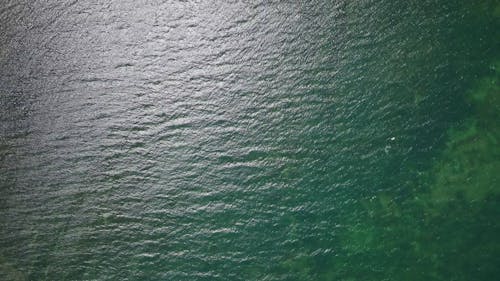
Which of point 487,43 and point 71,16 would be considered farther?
point 71,16

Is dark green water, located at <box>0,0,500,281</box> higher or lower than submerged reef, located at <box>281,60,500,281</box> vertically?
higher

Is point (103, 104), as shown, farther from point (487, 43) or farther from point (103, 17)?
point (487, 43)

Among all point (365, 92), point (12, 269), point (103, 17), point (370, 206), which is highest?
point (103, 17)

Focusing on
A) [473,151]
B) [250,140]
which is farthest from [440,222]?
[250,140]

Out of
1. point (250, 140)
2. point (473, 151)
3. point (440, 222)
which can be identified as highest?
point (250, 140)

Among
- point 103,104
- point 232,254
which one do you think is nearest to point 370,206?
point 232,254

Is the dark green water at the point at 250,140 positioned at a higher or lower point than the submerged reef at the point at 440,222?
higher

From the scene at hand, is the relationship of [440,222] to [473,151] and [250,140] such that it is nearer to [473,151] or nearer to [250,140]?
[473,151]

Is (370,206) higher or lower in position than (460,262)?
higher
